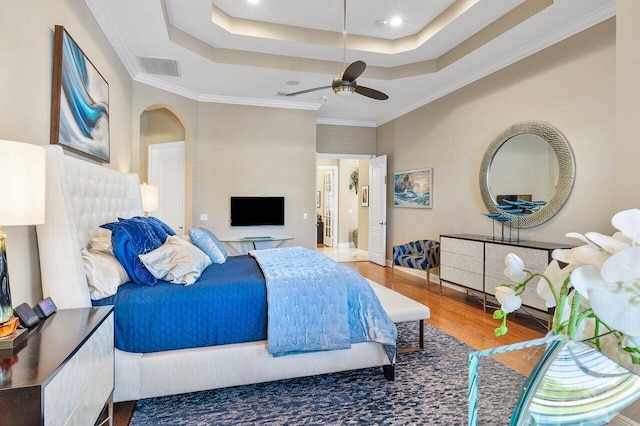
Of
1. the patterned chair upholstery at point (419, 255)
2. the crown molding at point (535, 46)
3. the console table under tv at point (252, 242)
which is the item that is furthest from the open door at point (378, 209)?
the console table under tv at point (252, 242)

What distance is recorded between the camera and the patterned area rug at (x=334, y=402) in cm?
201

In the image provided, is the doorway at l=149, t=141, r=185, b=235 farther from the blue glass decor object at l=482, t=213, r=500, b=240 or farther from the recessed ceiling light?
the blue glass decor object at l=482, t=213, r=500, b=240

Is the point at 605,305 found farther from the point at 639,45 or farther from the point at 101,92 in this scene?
the point at 101,92

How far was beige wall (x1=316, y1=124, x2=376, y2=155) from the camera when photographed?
22.4 ft

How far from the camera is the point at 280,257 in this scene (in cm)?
317

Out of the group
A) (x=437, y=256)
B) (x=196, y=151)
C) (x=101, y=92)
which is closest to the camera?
(x=101, y=92)

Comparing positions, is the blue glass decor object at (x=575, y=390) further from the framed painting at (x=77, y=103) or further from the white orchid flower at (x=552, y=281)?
the framed painting at (x=77, y=103)

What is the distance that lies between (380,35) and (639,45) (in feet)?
11.3

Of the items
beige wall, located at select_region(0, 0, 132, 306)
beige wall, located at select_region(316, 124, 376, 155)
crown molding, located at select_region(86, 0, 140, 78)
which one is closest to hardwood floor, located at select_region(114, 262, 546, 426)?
beige wall, located at select_region(0, 0, 132, 306)

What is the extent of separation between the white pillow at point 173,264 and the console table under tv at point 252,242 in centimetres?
296

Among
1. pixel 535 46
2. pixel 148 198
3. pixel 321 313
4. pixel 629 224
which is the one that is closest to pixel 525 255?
pixel 535 46

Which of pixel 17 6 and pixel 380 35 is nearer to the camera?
pixel 17 6

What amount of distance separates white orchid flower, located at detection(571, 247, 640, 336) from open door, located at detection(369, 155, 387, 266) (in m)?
6.20

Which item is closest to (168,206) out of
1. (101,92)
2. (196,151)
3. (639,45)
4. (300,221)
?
(196,151)
